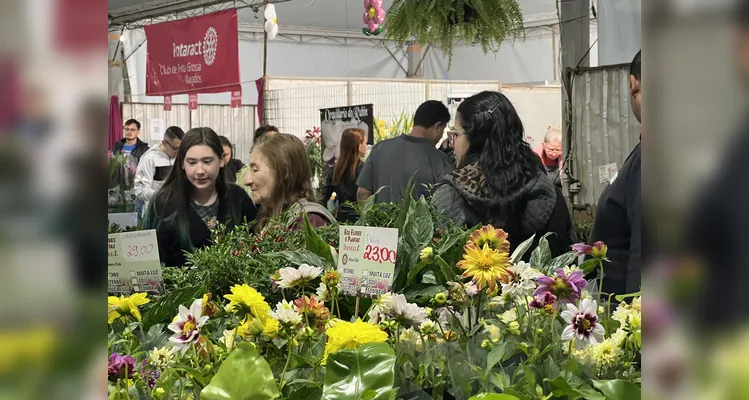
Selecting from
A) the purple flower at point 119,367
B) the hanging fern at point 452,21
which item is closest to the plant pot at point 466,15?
the hanging fern at point 452,21

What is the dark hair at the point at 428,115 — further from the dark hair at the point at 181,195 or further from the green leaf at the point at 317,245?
the green leaf at the point at 317,245

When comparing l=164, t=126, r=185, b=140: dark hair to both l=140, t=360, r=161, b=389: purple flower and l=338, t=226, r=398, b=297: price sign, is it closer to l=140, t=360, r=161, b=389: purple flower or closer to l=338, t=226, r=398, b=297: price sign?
l=338, t=226, r=398, b=297: price sign

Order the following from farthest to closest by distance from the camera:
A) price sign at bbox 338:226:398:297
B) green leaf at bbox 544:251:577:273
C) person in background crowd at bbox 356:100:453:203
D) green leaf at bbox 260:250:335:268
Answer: person in background crowd at bbox 356:100:453:203, green leaf at bbox 260:250:335:268, green leaf at bbox 544:251:577:273, price sign at bbox 338:226:398:297

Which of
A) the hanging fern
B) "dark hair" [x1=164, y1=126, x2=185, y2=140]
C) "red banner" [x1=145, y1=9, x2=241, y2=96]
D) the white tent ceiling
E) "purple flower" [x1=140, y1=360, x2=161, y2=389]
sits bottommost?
"purple flower" [x1=140, y1=360, x2=161, y2=389]

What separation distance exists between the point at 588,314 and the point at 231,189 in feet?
7.88

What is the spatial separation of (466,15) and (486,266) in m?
1.83

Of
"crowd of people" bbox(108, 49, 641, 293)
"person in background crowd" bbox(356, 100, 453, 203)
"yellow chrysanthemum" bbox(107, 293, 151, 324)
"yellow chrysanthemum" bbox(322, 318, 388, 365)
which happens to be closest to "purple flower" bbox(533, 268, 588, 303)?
"yellow chrysanthemum" bbox(322, 318, 388, 365)

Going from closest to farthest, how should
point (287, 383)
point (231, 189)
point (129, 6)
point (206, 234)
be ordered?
point (287, 383)
point (206, 234)
point (231, 189)
point (129, 6)

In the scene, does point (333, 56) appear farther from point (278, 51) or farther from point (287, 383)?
point (287, 383)

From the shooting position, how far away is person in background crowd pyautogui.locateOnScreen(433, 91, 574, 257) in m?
2.69

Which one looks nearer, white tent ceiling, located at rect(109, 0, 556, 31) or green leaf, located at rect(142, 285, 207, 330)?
green leaf, located at rect(142, 285, 207, 330)

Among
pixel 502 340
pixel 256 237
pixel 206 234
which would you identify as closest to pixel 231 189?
pixel 206 234

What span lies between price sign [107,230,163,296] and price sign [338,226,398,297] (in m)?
0.44
